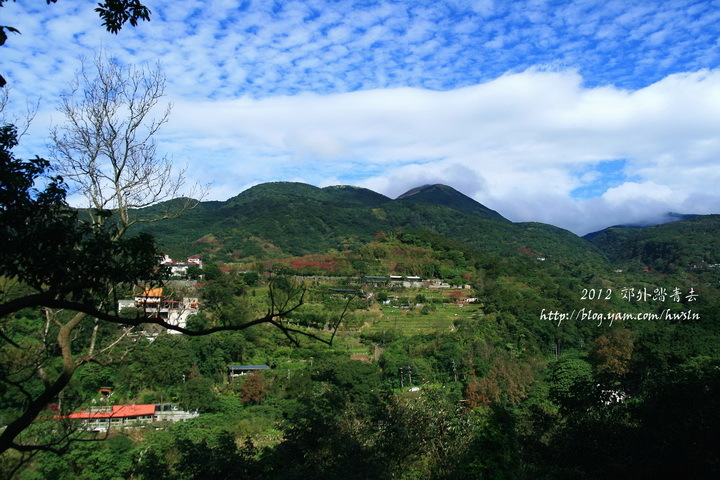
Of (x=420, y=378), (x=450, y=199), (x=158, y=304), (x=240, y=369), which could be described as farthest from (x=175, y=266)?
(x=450, y=199)

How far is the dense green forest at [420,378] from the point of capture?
7.36 meters

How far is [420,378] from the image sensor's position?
23.0m

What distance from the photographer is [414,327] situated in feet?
101

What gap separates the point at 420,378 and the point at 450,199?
12121 cm

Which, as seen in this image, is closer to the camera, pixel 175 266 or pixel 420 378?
pixel 420 378

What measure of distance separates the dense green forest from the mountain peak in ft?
232

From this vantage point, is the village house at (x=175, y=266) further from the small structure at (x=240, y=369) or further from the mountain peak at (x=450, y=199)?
the mountain peak at (x=450, y=199)

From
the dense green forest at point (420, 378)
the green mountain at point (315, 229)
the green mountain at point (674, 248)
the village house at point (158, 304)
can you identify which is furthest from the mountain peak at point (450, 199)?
the village house at point (158, 304)

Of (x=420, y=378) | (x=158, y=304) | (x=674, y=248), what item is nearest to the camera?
(x=158, y=304)

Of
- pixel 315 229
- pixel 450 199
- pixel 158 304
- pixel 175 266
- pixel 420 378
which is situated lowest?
pixel 420 378

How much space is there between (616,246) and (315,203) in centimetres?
7659

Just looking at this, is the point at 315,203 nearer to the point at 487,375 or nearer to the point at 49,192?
the point at 487,375

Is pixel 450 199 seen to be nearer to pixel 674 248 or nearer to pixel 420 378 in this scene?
pixel 674 248

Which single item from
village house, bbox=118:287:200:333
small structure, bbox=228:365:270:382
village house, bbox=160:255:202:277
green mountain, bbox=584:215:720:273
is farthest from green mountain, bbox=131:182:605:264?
village house, bbox=118:287:200:333
